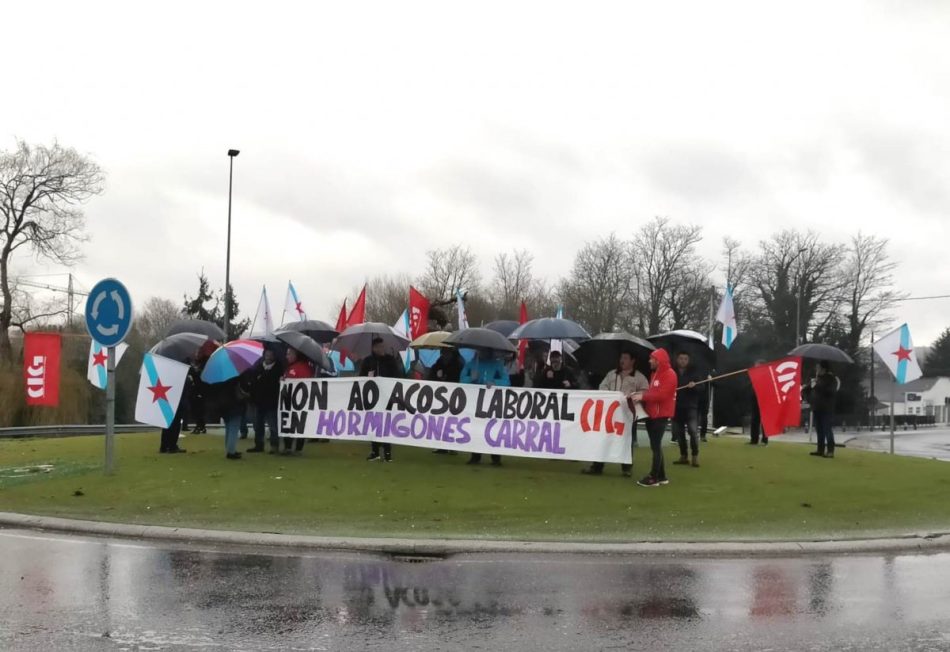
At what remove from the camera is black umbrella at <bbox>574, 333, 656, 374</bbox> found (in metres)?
14.8

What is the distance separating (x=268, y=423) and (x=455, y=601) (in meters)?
9.31

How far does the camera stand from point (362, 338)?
1727cm

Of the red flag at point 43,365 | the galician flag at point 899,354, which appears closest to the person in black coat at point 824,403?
the galician flag at point 899,354

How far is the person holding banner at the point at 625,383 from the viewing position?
45.6ft

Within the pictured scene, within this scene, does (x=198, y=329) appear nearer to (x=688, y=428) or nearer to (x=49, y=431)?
(x=688, y=428)

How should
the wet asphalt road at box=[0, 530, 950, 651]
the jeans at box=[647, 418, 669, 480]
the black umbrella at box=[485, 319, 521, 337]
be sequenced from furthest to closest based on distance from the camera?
the black umbrella at box=[485, 319, 521, 337], the jeans at box=[647, 418, 669, 480], the wet asphalt road at box=[0, 530, 950, 651]

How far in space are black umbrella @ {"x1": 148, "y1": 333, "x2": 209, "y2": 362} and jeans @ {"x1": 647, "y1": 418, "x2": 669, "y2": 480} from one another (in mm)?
8456

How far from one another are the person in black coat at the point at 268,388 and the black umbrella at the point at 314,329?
2746 mm

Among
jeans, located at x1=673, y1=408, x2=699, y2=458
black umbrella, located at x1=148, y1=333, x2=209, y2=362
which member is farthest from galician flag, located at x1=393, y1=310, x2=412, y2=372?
jeans, located at x1=673, y1=408, x2=699, y2=458

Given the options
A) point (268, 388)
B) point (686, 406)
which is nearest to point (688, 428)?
point (686, 406)

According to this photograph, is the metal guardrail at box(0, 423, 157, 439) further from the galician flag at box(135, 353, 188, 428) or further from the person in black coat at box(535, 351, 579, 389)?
the person in black coat at box(535, 351, 579, 389)

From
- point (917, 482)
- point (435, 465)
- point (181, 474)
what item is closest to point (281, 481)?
point (181, 474)

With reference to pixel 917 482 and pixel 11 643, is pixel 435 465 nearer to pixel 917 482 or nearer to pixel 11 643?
pixel 917 482

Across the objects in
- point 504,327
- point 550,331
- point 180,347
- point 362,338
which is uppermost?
point 504,327
